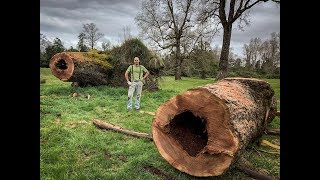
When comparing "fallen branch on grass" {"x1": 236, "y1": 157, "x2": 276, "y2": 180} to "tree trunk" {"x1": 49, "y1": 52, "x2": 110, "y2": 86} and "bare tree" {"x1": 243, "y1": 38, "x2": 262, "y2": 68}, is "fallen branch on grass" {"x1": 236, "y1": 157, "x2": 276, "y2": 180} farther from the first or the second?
"bare tree" {"x1": 243, "y1": 38, "x2": 262, "y2": 68}

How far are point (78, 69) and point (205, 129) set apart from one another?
31.6 ft

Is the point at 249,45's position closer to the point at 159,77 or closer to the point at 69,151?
the point at 159,77

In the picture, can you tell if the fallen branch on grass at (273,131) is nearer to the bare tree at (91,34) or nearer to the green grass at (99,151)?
the green grass at (99,151)

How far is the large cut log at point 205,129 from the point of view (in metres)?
3.89

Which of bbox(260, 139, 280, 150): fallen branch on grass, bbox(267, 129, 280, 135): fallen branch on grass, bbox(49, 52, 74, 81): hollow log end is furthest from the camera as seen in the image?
bbox(49, 52, 74, 81): hollow log end

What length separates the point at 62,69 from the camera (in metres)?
13.2

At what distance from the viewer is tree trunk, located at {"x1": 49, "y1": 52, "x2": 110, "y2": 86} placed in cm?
1288

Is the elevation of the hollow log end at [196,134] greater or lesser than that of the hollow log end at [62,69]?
lesser

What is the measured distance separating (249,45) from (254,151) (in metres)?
54.6

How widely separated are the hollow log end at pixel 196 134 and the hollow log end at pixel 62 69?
906 centimetres

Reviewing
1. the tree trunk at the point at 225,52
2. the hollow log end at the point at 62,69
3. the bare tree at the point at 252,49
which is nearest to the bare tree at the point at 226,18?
the tree trunk at the point at 225,52

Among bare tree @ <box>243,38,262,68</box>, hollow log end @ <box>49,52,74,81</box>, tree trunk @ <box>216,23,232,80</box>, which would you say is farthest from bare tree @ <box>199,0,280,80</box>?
bare tree @ <box>243,38,262,68</box>

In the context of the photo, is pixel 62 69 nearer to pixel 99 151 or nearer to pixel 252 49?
pixel 99 151

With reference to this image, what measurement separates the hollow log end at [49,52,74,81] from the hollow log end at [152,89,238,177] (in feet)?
29.7
